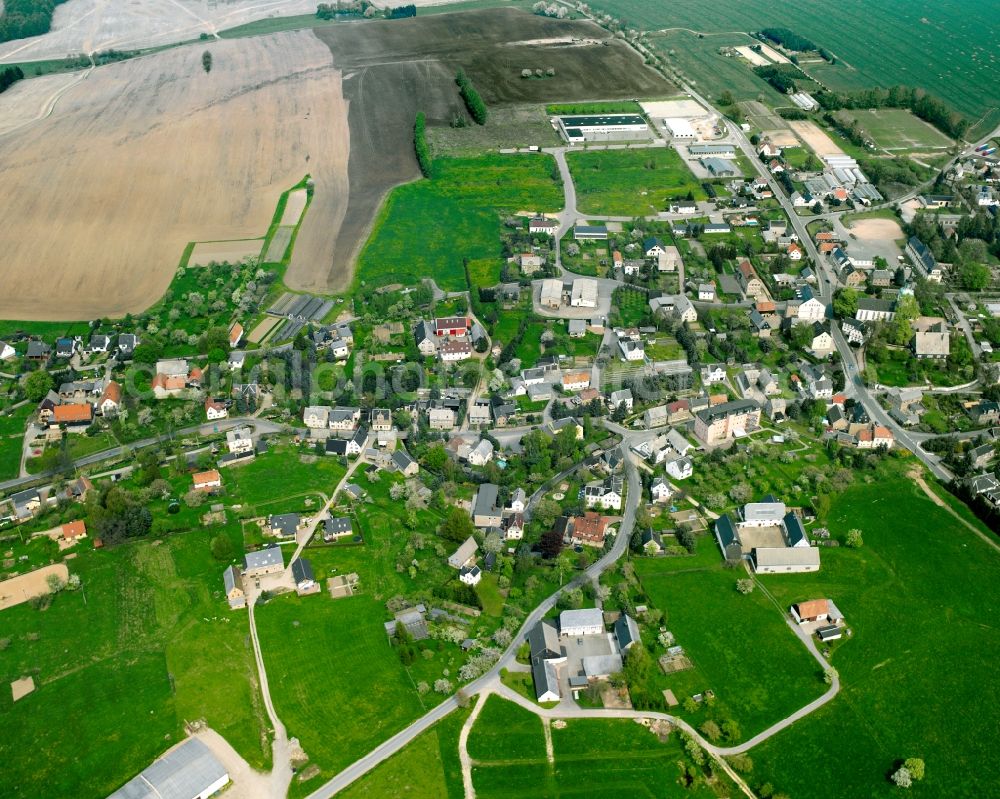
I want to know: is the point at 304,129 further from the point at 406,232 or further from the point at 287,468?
the point at 287,468

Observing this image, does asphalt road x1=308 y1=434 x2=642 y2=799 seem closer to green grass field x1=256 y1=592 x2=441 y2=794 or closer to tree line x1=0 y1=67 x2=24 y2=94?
green grass field x1=256 y1=592 x2=441 y2=794

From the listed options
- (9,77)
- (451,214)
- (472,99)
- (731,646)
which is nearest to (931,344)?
(731,646)

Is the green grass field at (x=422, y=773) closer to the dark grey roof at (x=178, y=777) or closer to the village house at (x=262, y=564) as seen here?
the dark grey roof at (x=178, y=777)

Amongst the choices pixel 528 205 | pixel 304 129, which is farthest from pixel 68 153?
pixel 528 205

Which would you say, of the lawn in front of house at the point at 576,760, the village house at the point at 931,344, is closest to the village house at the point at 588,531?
the lawn in front of house at the point at 576,760

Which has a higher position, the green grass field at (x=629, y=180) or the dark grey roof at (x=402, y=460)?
the green grass field at (x=629, y=180)
